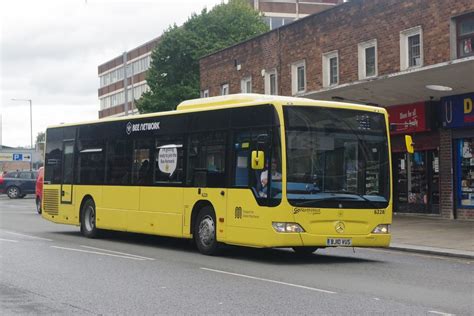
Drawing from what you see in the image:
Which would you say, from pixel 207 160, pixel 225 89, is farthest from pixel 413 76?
pixel 225 89

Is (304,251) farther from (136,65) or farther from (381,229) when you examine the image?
(136,65)

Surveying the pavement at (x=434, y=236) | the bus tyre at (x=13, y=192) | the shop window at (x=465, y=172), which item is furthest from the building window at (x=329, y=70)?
the bus tyre at (x=13, y=192)

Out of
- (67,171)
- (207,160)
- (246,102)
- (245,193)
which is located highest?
(246,102)

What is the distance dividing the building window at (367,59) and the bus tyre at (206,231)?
12.4 m

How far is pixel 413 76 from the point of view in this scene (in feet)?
64.0

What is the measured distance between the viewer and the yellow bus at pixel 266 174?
39.0 ft

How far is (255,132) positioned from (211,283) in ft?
11.6

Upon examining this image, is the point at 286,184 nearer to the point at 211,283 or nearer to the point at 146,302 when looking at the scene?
the point at 211,283

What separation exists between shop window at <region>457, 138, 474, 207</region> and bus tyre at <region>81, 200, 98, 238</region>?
36.1 ft

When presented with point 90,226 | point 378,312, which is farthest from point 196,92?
point 378,312

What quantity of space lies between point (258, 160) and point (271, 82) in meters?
19.0

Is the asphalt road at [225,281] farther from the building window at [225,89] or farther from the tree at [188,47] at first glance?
the tree at [188,47]

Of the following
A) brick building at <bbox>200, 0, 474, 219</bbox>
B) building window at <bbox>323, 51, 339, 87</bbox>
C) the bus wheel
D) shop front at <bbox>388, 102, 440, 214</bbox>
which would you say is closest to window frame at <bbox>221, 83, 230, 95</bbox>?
brick building at <bbox>200, 0, 474, 219</bbox>

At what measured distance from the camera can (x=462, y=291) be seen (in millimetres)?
9414
